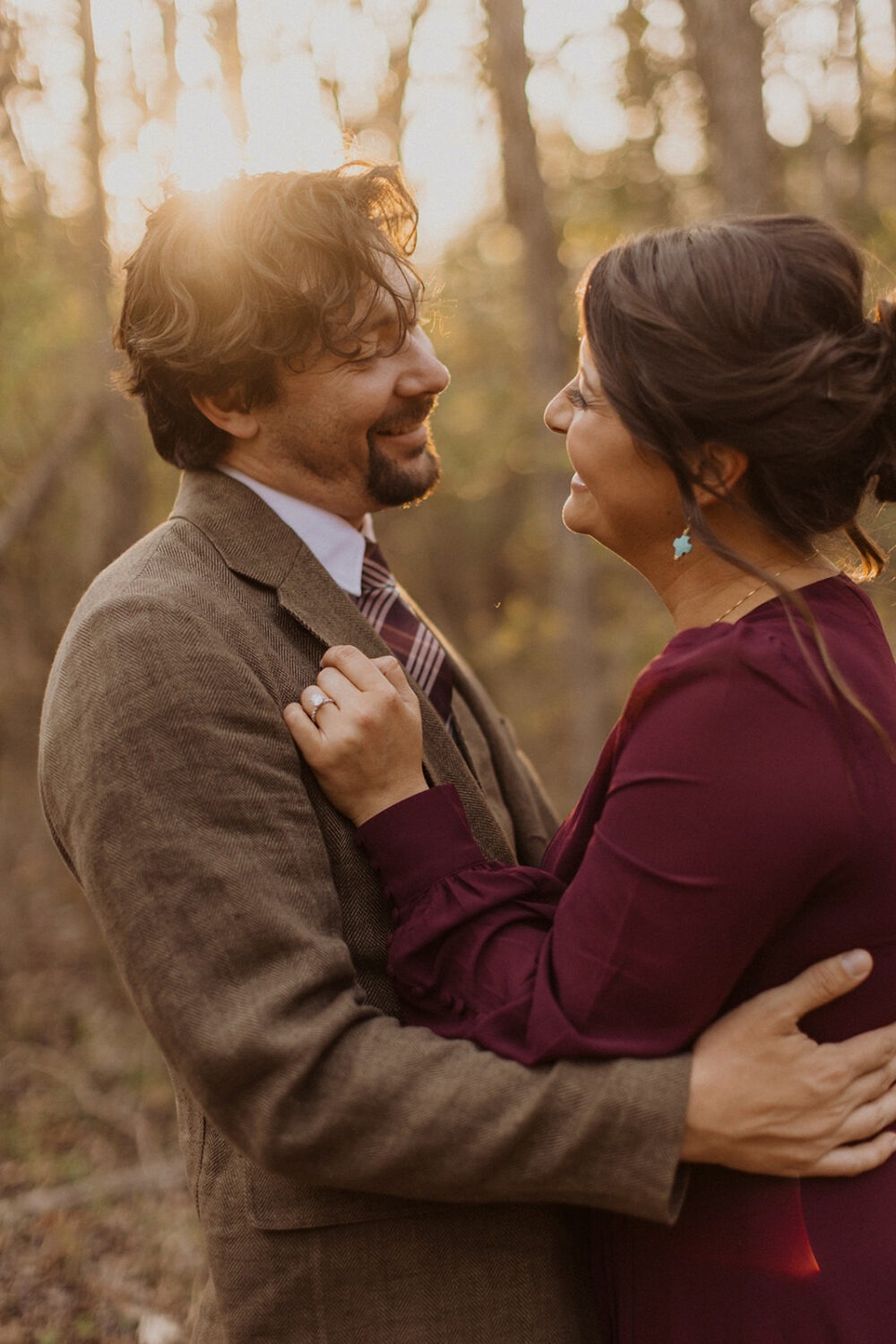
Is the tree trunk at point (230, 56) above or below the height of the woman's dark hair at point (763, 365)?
above

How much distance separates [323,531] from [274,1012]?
99 centimetres

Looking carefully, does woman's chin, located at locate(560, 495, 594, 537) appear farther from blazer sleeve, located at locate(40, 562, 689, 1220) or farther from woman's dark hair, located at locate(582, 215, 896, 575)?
blazer sleeve, located at locate(40, 562, 689, 1220)

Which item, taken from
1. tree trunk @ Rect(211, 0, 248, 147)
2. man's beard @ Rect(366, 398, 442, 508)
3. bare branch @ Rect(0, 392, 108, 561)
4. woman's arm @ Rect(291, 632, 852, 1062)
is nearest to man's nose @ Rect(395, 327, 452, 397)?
man's beard @ Rect(366, 398, 442, 508)

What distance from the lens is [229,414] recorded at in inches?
86.6

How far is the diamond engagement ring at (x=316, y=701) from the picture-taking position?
1.82 meters

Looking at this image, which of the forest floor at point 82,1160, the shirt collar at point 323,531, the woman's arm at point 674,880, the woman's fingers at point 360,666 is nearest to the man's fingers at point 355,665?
the woman's fingers at point 360,666

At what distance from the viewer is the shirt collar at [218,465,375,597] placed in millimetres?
2215

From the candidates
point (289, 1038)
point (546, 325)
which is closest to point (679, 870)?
point (289, 1038)

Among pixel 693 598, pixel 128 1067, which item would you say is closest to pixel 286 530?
pixel 693 598

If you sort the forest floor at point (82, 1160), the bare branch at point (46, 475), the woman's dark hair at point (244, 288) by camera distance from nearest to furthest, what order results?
the woman's dark hair at point (244, 288), the forest floor at point (82, 1160), the bare branch at point (46, 475)

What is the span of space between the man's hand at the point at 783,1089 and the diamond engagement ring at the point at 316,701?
2.42 ft

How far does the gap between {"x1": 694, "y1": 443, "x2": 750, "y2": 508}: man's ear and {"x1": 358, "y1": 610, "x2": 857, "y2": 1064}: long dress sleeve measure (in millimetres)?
225

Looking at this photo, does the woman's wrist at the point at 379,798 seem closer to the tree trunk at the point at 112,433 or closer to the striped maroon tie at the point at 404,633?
the striped maroon tie at the point at 404,633

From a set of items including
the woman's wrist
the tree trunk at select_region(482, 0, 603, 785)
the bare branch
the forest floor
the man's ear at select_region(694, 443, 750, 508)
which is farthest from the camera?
the tree trunk at select_region(482, 0, 603, 785)
